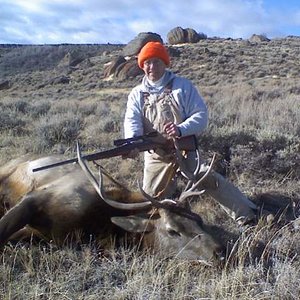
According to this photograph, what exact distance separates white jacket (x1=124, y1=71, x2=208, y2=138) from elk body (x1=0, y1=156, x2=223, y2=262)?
723 mm

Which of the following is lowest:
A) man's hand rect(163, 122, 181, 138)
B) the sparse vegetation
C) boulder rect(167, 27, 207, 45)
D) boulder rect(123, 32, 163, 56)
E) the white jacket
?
the sparse vegetation

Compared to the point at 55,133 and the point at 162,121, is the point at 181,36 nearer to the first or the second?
the point at 55,133

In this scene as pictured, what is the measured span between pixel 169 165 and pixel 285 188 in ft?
6.06

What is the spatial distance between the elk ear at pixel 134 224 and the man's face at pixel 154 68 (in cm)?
162

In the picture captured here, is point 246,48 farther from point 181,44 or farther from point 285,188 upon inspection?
point 285,188

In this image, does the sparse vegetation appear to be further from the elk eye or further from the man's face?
the man's face

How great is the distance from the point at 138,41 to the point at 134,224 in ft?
131

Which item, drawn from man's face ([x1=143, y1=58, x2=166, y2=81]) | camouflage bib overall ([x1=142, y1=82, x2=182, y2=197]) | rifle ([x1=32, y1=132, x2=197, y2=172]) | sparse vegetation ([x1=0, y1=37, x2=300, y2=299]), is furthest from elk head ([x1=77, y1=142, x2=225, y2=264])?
man's face ([x1=143, y1=58, x2=166, y2=81])

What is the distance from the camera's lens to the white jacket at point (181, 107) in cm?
560

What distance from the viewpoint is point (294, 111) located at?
448 inches

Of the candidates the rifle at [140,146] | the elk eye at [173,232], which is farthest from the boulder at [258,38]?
the elk eye at [173,232]

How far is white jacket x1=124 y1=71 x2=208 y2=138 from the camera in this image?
18.4 ft

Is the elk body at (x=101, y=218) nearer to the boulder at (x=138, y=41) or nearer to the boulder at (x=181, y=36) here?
the boulder at (x=138, y=41)

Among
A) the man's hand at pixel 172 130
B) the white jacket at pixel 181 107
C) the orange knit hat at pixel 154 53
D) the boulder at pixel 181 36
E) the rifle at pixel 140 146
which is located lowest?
the rifle at pixel 140 146
